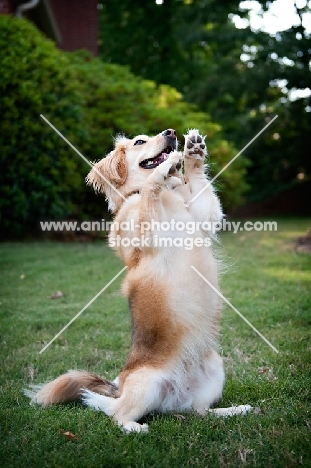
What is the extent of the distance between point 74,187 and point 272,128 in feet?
49.7

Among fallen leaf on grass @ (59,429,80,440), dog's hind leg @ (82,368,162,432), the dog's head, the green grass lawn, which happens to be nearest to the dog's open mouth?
the dog's head

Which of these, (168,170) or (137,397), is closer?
(137,397)

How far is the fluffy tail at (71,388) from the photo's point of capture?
3789mm

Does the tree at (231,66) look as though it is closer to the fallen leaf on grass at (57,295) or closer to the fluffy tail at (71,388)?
the fallen leaf on grass at (57,295)

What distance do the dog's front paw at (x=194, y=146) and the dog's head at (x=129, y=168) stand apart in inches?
7.1

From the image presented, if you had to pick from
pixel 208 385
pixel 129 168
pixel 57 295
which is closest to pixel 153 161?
pixel 129 168

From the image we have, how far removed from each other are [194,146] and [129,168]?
0.59 meters

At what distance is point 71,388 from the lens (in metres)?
3.79

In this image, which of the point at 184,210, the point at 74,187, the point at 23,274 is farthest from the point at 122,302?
the point at 74,187

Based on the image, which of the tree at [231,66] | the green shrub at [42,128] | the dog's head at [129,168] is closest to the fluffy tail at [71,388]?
the dog's head at [129,168]

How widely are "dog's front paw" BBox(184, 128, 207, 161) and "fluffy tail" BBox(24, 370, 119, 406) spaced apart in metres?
1.78

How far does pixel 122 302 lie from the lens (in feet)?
23.3

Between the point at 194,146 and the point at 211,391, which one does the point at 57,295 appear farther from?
the point at 211,391

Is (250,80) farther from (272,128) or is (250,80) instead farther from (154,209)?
(154,209)
